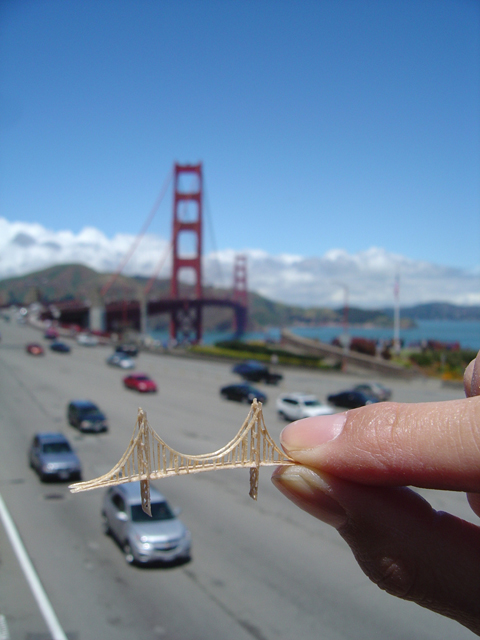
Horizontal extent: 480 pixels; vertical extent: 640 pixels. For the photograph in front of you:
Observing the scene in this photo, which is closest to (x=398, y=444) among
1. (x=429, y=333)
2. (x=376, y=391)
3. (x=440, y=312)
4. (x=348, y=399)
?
(x=348, y=399)

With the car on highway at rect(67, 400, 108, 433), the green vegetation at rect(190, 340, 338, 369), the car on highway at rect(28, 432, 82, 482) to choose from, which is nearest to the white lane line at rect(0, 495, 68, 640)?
the car on highway at rect(28, 432, 82, 482)

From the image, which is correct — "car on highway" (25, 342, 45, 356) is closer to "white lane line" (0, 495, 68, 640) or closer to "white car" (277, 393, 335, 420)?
"white car" (277, 393, 335, 420)

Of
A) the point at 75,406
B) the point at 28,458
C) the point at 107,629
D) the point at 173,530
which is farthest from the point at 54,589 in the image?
the point at 75,406

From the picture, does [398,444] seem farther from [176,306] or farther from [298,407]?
[176,306]

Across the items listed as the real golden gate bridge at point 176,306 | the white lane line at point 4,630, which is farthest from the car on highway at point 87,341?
the white lane line at point 4,630

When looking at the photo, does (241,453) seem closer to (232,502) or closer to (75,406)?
(232,502)
